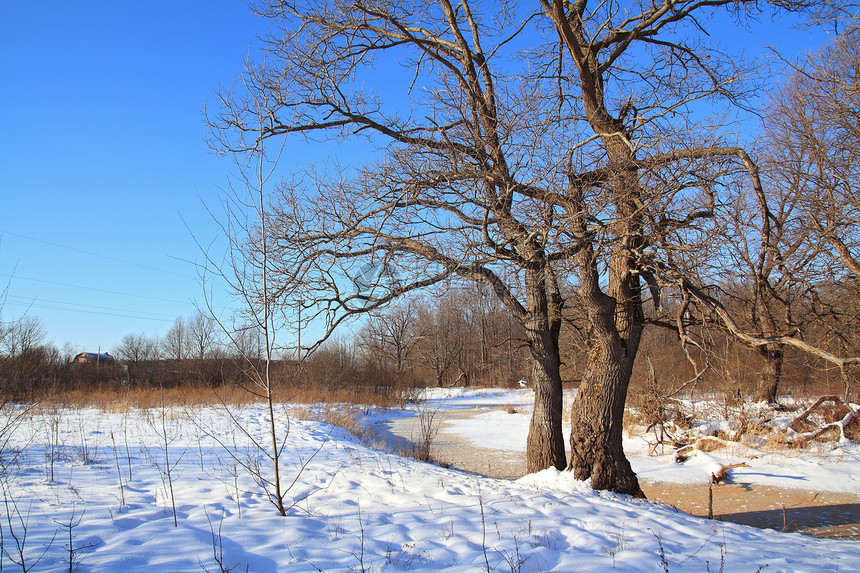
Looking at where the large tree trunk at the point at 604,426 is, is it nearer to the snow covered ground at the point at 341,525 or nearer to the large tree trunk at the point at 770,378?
the snow covered ground at the point at 341,525

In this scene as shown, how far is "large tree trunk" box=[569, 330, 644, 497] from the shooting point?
21.5 feet

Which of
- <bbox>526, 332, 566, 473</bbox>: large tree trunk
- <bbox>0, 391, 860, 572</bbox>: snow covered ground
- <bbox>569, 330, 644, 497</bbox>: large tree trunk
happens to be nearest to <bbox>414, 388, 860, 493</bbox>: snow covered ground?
<bbox>526, 332, 566, 473</bbox>: large tree trunk

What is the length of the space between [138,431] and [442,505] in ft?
24.0

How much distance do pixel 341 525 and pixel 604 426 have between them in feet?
13.0

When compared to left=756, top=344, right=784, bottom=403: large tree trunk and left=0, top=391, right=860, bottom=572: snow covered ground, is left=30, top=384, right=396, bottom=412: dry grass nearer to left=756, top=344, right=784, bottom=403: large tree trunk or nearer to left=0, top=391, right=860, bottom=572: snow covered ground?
left=0, top=391, right=860, bottom=572: snow covered ground

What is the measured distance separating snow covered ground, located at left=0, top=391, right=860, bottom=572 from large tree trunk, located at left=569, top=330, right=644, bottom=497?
33 cm

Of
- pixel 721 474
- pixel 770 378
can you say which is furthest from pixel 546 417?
pixel 770 378

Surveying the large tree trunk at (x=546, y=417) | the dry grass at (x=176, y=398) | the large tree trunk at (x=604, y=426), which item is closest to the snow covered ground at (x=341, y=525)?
the large tree trunk at (x=604, y=426)

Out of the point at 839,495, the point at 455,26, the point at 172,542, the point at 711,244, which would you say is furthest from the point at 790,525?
Answer: the point at 455,26

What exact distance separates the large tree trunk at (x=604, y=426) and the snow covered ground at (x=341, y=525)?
1.08 ft

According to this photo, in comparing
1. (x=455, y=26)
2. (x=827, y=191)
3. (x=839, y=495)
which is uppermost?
(x=455, y=26)

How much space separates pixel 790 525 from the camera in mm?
6602

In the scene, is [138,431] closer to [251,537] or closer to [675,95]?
[251,537]

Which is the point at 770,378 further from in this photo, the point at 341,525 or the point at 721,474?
the point at 341,525
